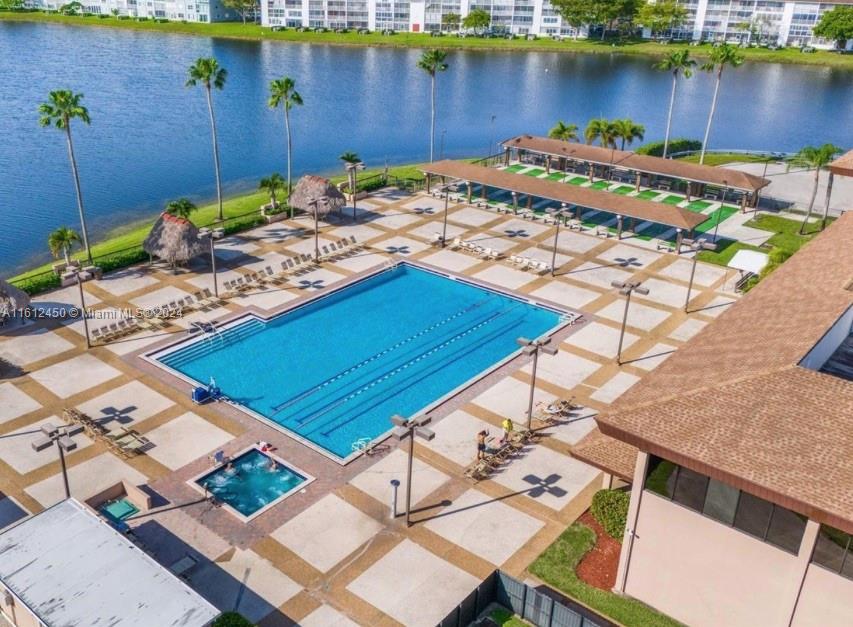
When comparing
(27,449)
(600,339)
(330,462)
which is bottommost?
(330,462)

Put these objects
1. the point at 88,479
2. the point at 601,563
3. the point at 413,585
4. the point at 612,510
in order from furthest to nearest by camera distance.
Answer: the point at 88,479 < the point at 612,510 < the point at 601,563 < the point at 413,585

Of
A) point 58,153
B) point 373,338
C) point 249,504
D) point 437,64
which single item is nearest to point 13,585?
point 249,504

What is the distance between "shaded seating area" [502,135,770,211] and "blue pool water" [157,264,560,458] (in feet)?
78.3

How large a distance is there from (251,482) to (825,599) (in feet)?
65.9

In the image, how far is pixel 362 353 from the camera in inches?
1576

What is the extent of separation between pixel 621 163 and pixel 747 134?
46746 mm

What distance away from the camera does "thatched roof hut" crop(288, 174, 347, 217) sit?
54.7m

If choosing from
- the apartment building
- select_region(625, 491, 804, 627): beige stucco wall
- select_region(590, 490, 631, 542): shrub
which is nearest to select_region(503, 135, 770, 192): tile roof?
the apartment building

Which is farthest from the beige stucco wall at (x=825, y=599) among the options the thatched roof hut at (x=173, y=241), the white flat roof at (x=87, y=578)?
the thatched roof hut at (x=173, y=241)

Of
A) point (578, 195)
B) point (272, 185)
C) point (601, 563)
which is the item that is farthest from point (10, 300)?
point (578, 195)

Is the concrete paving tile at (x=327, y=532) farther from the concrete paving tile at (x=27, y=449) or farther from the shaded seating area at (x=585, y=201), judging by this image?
the shaded seating area at (x=585, y=201)

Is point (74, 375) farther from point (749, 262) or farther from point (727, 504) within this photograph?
point (749, 262)

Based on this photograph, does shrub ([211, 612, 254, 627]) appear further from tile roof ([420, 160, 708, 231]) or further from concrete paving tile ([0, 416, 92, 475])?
tile roof ([420, 160, 708, 231])

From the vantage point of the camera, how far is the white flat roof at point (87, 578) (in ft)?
67.2
